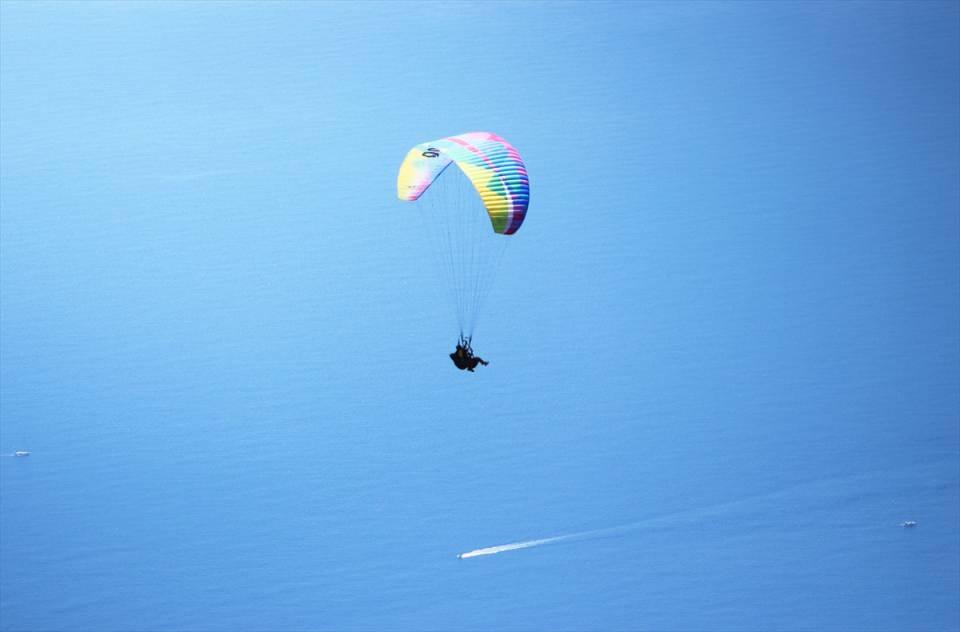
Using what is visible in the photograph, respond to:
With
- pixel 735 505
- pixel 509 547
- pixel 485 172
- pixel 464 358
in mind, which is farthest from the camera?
pixel 735 505

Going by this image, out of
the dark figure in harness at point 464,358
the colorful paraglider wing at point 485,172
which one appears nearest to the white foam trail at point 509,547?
the dark figure in harness at point 464,358

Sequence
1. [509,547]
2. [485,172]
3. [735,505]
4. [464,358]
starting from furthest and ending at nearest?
[735,505] < [509,547] < [464,358] < [485,172]

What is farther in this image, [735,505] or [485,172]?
[735,505]


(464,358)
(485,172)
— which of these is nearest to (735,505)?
(464,358)

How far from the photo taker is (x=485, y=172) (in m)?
18.8

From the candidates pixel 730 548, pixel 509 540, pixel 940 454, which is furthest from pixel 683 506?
pixel 940 454

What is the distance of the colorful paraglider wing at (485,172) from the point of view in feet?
61.2

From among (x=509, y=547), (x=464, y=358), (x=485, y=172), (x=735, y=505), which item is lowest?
(x=509, y=547)

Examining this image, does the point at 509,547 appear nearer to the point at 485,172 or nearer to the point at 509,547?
the point at 509,547

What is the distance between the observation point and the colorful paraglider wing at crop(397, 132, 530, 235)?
1864 centimetres

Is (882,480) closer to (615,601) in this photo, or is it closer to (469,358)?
(615,601)

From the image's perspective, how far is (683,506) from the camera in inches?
891

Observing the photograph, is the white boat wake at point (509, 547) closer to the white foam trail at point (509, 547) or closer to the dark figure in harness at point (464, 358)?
the white foam trail at point (509, 547)

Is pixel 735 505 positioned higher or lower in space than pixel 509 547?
higher
